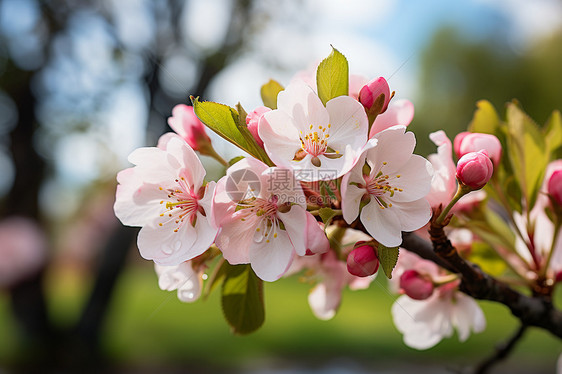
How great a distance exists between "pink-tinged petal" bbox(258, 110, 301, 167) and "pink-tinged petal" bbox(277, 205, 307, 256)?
5 centimetres

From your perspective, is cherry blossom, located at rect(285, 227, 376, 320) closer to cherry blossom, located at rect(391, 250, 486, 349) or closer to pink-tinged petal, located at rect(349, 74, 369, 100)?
cherry blossom, located at rect(391, 250, 486, 349)

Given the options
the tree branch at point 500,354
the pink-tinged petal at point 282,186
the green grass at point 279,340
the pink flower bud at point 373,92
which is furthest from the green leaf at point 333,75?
the green grass at point 279,340

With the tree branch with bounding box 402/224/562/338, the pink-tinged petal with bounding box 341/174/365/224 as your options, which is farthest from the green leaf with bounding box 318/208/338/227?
the tree branch with bounding box 402/224/562/338

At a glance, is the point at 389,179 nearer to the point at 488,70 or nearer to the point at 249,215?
the point at 249,215

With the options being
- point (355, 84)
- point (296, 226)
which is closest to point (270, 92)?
point (355, 84)

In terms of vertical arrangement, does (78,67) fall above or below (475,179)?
below

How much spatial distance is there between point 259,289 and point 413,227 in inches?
8.5

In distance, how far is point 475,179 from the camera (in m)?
0.42

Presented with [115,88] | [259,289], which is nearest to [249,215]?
[259,289]

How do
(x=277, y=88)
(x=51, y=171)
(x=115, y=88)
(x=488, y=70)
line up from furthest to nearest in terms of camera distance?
(x=488, y=70)
(x=51, y=171)
(x=115, y=88)
(x=277, y=88)

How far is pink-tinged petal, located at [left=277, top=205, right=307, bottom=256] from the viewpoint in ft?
1.30

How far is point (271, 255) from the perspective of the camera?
16.5 inches

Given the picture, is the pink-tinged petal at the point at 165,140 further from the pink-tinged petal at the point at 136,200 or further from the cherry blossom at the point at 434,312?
the cherry blossom at the point at 434,312

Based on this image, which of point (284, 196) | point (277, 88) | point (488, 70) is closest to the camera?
point (284, 196)
